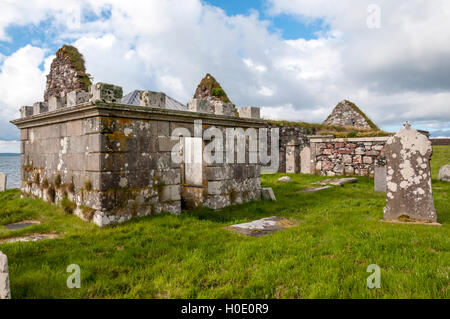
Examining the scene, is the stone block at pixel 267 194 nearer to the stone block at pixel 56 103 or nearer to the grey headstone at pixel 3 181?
the stone block at pixel 56 103

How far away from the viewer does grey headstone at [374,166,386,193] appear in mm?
10501

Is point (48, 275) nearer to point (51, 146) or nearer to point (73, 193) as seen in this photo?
point (73, 193)

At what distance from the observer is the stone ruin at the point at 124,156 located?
5.96 metres

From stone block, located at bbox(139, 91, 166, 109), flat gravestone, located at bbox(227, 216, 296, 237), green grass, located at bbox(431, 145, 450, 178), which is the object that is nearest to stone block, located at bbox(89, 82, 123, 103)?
stone block, located at bbox(139, 91, 166, 109)

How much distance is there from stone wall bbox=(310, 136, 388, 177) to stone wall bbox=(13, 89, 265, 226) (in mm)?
7786

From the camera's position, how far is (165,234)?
5.45m

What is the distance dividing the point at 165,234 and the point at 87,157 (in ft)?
7.59

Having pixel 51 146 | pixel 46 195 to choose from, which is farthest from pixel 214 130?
pixel 46 195

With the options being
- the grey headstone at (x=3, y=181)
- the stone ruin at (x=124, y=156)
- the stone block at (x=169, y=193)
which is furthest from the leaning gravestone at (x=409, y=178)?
the grey headstone at (x=3, y=181)

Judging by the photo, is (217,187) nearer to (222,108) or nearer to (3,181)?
(222,108)

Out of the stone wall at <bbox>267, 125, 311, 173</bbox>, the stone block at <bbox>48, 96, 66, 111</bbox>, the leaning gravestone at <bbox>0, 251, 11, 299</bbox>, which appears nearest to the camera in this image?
the leaning gravestone at <bbox>0, 251, 11, 299</bbox>

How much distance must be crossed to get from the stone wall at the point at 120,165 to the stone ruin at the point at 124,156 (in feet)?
0.06

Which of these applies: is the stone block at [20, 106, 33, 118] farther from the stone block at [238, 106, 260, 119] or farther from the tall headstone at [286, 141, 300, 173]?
the tall headstone at [286, 141, 300, 173]

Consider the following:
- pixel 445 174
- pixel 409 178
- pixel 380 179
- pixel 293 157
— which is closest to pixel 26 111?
pixel 409 178
